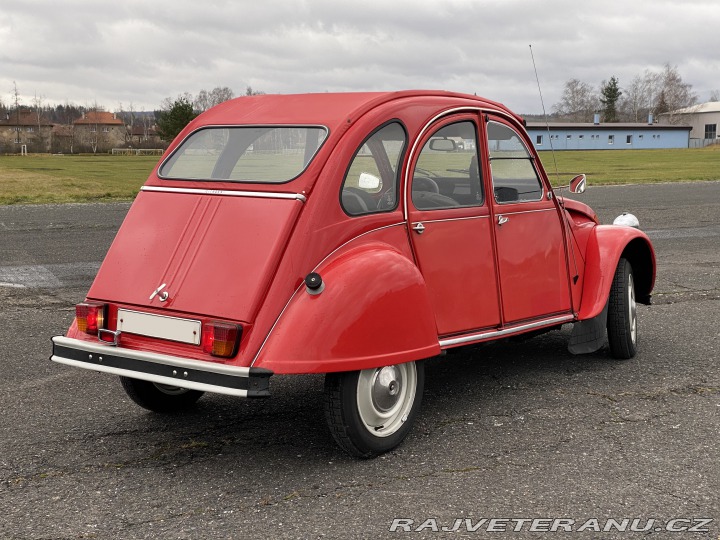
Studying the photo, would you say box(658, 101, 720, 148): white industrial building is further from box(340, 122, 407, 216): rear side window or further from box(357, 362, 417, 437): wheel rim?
box(357, 362, 417, 437): wheel rim

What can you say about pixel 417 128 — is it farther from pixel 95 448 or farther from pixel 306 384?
pixel 95 448

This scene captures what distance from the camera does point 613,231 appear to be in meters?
6.43

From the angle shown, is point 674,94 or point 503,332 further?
point 674,94

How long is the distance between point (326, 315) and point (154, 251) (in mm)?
1053

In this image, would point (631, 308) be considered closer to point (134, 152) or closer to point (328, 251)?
point (328, 251)

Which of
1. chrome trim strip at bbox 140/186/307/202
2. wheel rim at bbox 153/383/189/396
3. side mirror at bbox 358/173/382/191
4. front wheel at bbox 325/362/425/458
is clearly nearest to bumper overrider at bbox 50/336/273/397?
front wheel at bbox 325/362/425/458

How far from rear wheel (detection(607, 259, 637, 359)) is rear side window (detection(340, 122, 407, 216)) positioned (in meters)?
2.25

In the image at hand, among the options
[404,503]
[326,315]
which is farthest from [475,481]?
[326,315]

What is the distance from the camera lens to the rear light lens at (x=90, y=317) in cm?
451

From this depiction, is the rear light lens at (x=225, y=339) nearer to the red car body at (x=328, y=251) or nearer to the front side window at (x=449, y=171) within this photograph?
the red car body at (x=328, y=251)

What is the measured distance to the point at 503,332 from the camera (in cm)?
524

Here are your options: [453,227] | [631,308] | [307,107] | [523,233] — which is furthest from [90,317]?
[631,308]

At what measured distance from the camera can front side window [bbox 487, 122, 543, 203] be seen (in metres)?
5.41

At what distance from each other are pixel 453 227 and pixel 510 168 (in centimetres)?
82
